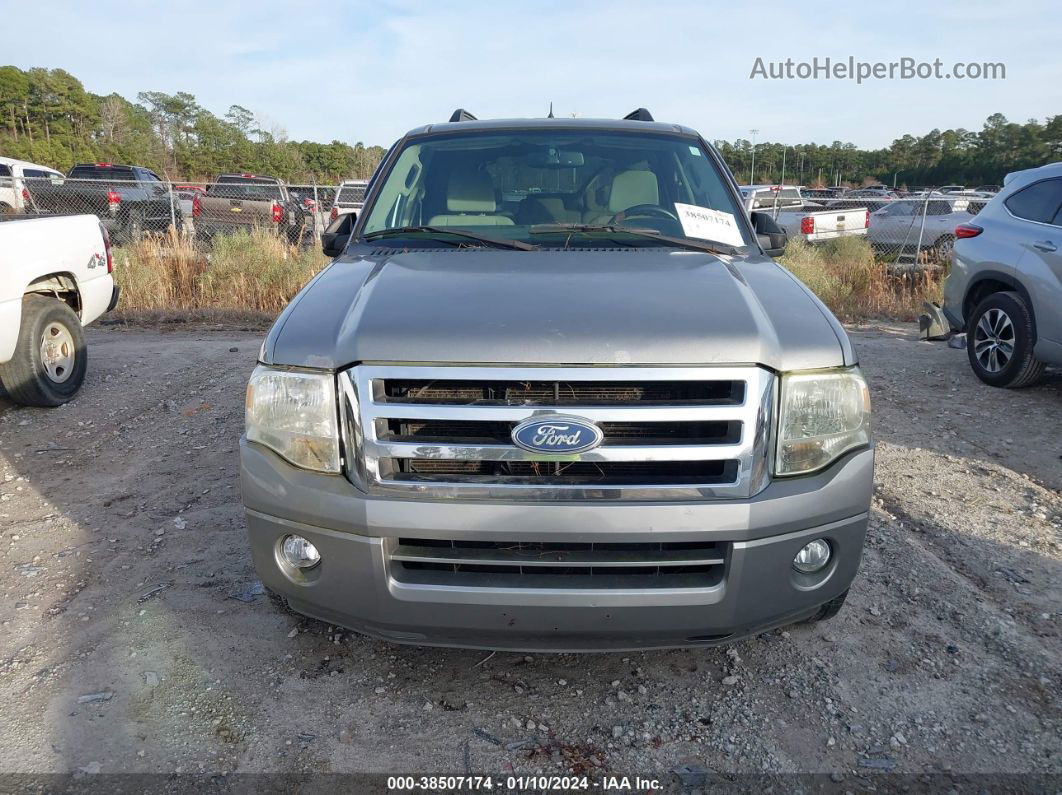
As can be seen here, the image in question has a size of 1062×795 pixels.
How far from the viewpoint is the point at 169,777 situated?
2.26 metres

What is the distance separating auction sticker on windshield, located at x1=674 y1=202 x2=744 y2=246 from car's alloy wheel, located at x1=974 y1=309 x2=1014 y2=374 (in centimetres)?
400

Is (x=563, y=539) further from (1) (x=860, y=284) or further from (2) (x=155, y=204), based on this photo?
(2) (x=155, y=204)

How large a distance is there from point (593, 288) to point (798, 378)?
741 mm

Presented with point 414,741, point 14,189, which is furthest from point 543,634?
point 14,189

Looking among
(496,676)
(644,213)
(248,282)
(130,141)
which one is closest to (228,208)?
(248,282)

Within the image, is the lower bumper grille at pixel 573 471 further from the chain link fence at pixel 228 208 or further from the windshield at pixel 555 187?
the chain link fence at pixel 228 208

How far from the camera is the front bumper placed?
7.18 feet

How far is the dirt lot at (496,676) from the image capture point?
2359 millimetres

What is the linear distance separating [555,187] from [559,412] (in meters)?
1.88

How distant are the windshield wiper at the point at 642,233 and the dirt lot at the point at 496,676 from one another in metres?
1.59

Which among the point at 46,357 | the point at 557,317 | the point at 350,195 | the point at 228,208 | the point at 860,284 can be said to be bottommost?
the point at 860,284

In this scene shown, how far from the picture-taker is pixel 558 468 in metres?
2.29

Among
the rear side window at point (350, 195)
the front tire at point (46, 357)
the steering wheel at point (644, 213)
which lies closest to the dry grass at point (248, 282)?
the front tire at point (46, 357)

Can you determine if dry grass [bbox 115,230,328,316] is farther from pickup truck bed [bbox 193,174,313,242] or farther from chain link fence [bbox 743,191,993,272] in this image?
chain link fence [bbox 743,191,993,272]
